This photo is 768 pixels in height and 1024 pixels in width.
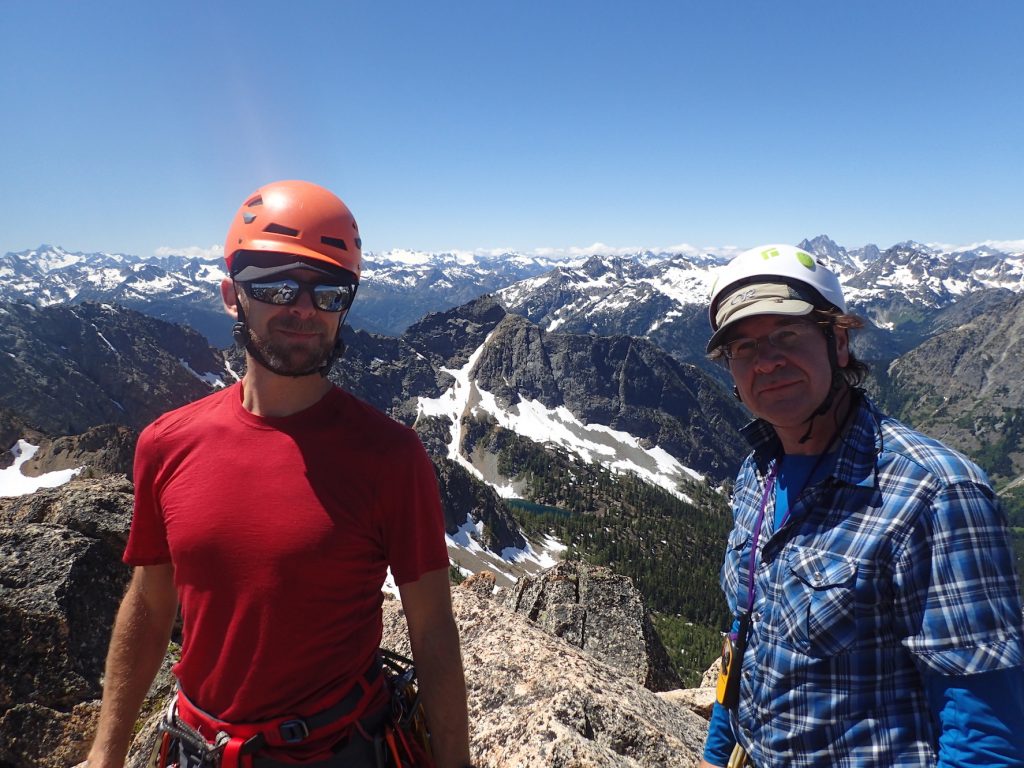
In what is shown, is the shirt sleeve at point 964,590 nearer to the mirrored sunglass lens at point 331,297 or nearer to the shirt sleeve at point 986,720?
the shirt sleeve at point 986,720

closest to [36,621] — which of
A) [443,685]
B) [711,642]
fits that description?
[443,685]

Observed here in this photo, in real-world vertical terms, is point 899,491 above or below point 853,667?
above

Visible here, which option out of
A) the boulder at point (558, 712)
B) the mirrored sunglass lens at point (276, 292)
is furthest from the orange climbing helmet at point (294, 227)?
the boulder at point (558, 712)

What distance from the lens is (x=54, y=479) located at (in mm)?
82812

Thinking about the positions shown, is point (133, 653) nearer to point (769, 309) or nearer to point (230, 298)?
point (230, 298)

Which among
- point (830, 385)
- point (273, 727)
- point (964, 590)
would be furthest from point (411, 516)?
point (964, 590)

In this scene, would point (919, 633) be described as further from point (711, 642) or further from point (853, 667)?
point (711, 642)

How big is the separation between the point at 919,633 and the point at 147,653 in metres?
6.13

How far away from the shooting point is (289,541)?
3934 millimetres

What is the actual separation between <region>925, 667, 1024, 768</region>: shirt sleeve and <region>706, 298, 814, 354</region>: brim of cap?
2552 mm

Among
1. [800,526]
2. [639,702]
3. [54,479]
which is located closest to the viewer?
[800,526]

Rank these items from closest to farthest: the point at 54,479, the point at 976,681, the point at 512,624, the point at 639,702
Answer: the point at 976,681
the point at 639,702
the point at 512,624
the point at 54,479

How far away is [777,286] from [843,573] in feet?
7.52

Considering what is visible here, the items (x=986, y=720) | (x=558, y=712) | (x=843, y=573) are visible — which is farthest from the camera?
(x=558, y=712)
